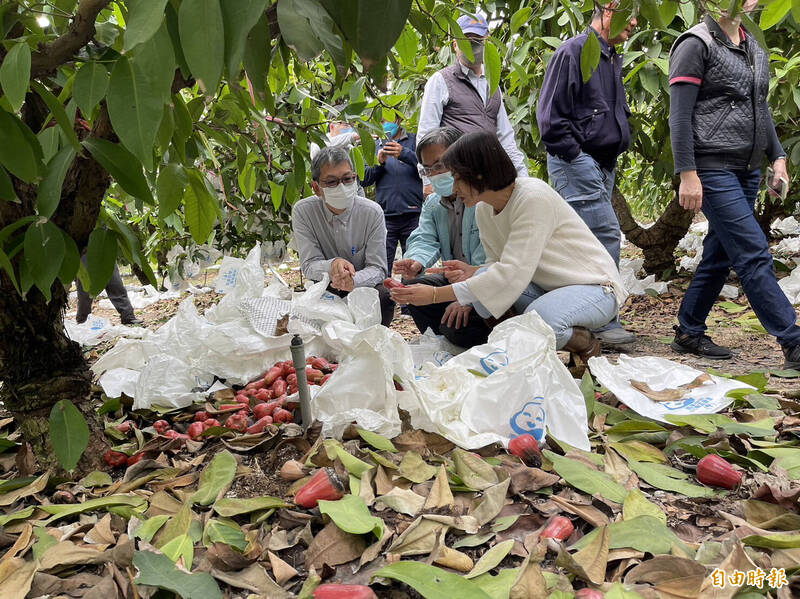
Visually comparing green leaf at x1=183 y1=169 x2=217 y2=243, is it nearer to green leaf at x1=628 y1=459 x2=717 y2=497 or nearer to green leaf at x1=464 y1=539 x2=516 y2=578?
green leaf at x1=464 y1=539 x2=516 y2=578

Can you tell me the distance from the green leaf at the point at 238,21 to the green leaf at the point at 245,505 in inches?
38.6

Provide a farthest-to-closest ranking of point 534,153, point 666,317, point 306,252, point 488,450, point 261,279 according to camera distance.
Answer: point 534,153
point 666,317
point 306,252
point 261,279
point 488,450

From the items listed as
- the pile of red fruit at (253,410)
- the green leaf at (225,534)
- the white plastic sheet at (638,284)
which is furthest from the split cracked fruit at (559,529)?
the white plastic sheet at (638,284)

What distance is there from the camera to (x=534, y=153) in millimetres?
3828

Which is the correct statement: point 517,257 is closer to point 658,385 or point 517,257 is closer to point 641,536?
point 658,385

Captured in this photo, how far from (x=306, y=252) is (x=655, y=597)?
2.16 metres

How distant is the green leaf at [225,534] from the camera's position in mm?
1125

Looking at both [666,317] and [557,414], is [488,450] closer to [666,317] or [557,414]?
[557,414]

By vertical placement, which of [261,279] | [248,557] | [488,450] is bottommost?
[488,450]

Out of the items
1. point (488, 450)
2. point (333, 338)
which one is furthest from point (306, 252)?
point (488, 450)

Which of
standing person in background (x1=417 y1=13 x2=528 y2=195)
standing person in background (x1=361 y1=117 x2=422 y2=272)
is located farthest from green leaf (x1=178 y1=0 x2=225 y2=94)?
standing person in background (x1=361 y1=117 x2=422 y2=272)

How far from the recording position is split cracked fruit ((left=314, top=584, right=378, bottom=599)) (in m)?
0.91

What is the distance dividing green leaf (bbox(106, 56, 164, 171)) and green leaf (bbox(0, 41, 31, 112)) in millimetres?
138

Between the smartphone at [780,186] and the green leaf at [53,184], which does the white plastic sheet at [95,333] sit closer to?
the green leaf at [53,184]
